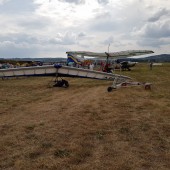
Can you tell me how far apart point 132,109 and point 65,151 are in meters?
5.19

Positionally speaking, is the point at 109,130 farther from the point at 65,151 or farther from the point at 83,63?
the point at 83,63

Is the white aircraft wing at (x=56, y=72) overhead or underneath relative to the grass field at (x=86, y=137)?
overhead

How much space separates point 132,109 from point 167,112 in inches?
55.8

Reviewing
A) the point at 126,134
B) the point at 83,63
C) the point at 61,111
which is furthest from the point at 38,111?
the point at 83,63

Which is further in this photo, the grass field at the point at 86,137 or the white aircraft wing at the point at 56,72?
the white aircraft wing at the point at 56,72

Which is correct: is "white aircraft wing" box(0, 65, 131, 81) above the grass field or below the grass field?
above

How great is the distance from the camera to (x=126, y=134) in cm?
717

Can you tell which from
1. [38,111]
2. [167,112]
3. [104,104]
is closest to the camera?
[167,112]

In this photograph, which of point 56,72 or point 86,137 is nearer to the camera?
point 86,137

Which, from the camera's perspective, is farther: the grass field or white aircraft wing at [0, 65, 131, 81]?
white aircraft wing at [0, 65, 131, 81]

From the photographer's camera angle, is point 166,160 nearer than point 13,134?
Yes

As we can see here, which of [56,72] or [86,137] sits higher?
[56,72]

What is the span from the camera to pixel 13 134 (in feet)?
24.0

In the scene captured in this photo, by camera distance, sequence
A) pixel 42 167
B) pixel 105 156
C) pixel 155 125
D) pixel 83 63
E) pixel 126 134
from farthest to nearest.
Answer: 1. pixel 83 63
2. pixel 155 125
3. pixel 126 134
4. pixel 105 156
5. pixel 42 167
